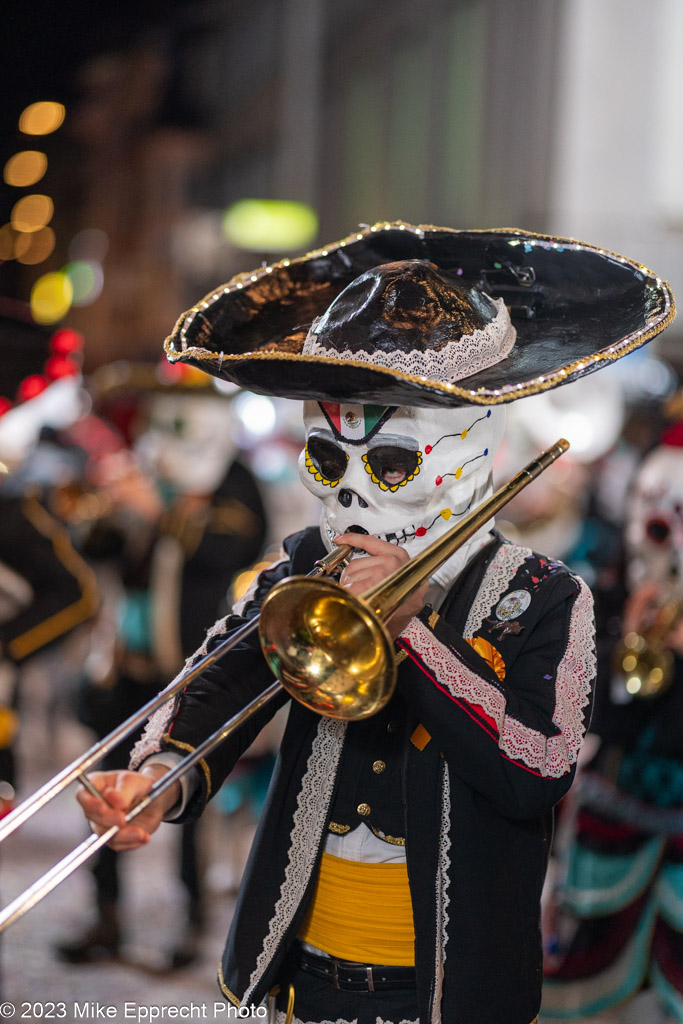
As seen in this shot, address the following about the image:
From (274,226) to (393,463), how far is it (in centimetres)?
1336

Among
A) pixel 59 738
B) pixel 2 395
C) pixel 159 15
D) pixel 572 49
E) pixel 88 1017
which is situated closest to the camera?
pixel 88 1017

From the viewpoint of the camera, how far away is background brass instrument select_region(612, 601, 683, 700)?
3.43 meters

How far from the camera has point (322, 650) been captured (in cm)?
189

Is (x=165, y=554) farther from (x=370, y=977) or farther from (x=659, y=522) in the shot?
(x=370, y=977)

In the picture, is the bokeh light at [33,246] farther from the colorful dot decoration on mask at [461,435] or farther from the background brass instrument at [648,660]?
the colorful dot decoration on mask at [461,435]

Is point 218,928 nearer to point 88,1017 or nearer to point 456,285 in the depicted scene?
point 88,1017

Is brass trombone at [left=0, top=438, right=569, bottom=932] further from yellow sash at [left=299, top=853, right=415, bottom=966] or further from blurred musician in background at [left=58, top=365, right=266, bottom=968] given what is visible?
blurred musician in background at [left=58, top=365, right=266, bottom=968]

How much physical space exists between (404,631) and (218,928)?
3.40 metres

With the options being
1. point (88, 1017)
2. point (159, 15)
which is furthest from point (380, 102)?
point (88, 1017)

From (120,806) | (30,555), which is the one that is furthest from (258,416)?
(120,806)

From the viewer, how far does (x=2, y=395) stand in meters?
4.60

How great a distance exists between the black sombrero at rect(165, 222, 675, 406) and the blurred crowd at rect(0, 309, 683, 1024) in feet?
4.72

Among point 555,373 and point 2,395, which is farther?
point 2,395

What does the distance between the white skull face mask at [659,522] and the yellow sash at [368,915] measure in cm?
173
